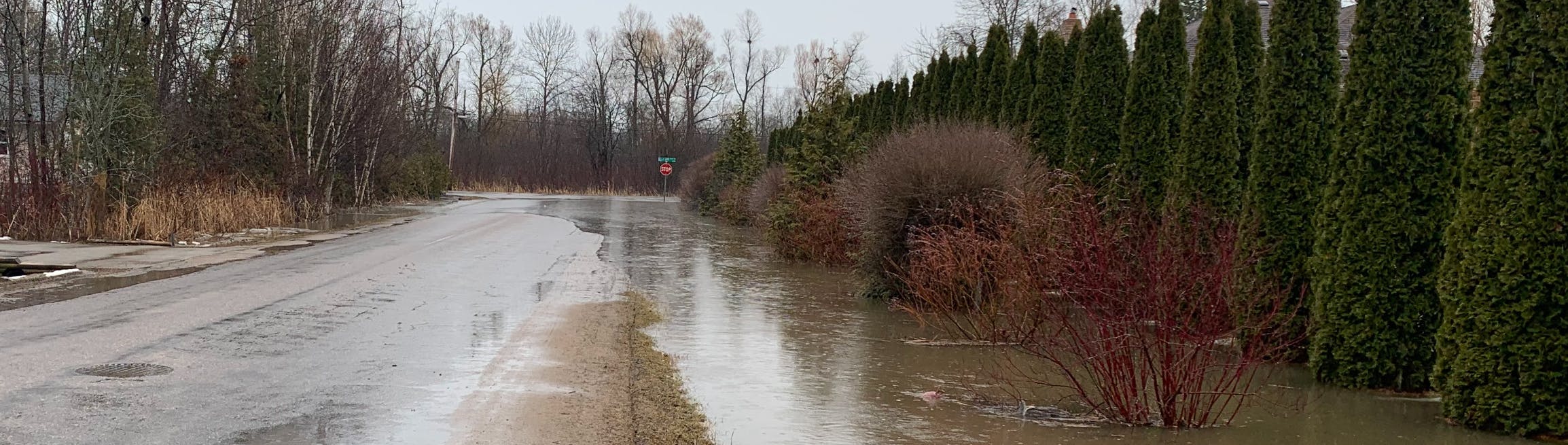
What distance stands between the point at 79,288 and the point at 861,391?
1009cm

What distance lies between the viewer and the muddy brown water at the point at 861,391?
25.6ft

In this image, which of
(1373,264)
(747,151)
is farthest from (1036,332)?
(747,151)

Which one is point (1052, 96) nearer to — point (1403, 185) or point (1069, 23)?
point (1069, 23)

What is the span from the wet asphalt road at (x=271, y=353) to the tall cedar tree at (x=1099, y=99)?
7796 millimetres

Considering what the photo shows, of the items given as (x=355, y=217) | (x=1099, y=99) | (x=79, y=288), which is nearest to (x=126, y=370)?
(x=79, y=288)

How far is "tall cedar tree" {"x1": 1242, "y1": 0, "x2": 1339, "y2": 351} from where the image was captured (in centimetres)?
1091

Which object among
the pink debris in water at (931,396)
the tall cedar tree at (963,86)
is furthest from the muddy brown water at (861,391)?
the tall cedar tree at (963,86)

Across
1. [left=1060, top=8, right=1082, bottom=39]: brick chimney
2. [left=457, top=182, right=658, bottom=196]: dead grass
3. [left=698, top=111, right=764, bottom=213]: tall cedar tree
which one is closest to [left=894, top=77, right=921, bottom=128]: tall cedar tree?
[left=1060, top=8, right=1082, bottom=39]: brick chimney

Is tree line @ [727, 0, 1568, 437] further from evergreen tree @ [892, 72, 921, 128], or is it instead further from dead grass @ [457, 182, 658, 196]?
dead grass @ [457, 182, 658, 196]

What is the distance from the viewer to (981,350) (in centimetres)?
1191

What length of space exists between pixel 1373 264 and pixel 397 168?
44.2 meters

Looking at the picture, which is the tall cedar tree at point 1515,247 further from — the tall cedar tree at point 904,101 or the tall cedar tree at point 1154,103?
the tall cedar tree at point 904,101

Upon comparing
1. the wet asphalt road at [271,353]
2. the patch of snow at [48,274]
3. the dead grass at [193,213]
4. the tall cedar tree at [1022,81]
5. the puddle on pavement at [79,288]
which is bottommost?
the wet asphalt road at [271,353]

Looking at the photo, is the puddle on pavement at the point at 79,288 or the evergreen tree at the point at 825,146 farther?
the evergreen tree at the point at 825,146
